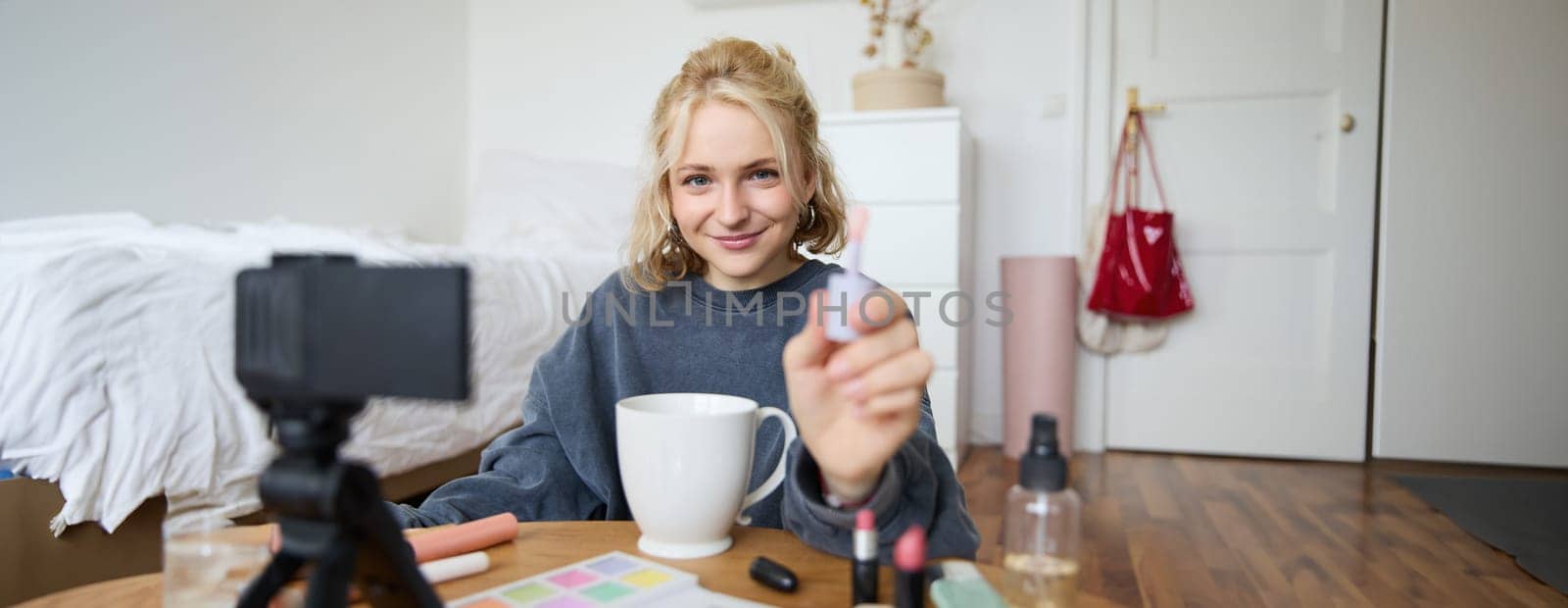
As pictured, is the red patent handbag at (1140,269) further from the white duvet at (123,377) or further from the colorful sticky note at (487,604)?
the colorful sticky note at (487,604)

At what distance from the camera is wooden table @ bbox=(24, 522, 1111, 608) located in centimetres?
47

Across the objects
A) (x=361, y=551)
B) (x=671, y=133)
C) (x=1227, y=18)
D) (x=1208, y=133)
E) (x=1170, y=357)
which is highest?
(x=1227, y=18)

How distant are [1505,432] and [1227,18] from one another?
1449 mm

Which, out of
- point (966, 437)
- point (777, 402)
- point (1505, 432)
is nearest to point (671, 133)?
point (777, 402)

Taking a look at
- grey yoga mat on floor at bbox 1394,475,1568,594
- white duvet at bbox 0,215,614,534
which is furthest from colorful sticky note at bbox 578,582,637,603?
grey yoga mat on floor at bbox 1394,475,1568,594

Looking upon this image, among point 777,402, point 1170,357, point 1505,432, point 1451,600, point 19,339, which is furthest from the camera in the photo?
point 1170,357

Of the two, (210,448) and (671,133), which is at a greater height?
(671,133)

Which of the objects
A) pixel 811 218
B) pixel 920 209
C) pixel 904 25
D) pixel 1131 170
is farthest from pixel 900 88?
pixel 811 218

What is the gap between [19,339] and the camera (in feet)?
3.87

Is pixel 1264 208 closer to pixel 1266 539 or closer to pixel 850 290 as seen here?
pixel 1266 539

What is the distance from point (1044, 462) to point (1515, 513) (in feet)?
7.73

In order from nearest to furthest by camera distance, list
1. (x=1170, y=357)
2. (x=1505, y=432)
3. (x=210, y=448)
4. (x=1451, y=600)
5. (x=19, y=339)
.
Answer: (x=19, y=339) → (x=210, y=448) → (x=1451, y=600) → (x=1505, y=432) → (x=1170, y=357)

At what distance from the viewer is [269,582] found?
1.24ft

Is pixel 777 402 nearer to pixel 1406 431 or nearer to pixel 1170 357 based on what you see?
pixel 1170 357
